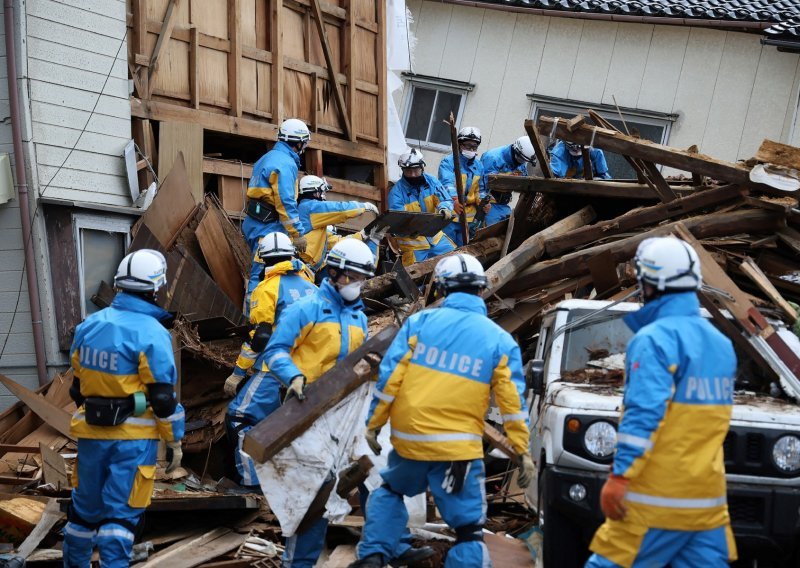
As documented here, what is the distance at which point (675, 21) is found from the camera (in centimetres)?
1767

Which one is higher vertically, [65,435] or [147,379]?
[147,379]

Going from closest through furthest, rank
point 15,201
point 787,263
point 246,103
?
point 787,263 → point 15,201 → point 246,103

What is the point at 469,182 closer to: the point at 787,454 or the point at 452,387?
the point at 452,387

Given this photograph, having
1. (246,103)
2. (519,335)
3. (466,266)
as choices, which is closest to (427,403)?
(466,266)

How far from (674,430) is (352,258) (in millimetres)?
2880

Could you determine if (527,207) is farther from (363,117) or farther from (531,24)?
(531,24)

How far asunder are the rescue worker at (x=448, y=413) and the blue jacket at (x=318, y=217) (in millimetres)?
5229

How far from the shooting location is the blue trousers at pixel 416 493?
255 inches

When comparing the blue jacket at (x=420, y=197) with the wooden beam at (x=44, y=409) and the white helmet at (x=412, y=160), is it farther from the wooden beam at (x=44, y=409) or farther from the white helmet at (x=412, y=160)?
the wooden beam at (x=44, y=409)

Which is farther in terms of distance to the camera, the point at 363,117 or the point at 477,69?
the point at 477,69

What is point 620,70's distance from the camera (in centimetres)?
1823

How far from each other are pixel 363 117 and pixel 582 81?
4.86m

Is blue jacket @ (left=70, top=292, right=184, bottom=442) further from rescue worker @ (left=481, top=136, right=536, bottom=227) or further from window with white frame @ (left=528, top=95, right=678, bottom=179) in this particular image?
window with white frame @ (left=528, top=95, right=678, bottom=179)

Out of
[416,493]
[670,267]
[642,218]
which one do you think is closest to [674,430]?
[670,267]
